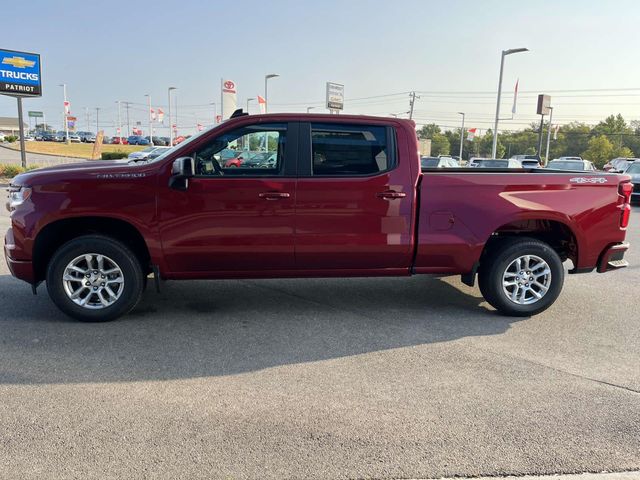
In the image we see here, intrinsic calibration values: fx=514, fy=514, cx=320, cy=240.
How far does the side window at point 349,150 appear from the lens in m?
5.02

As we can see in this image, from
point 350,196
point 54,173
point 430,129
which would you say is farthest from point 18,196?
point 430,129

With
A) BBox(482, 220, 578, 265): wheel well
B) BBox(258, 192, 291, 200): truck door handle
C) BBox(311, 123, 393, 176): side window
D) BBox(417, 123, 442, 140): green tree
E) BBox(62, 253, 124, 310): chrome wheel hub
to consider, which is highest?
BBox(417, 123, 442, 140): green tree

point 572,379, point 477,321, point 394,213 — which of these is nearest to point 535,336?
point 477,321

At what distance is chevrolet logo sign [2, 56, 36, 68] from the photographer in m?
21.9

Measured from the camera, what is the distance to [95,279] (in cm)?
492

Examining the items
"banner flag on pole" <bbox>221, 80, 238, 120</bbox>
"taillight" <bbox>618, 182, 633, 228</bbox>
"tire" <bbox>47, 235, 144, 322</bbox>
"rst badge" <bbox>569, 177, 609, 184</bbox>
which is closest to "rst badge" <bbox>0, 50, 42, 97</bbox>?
"banner flag on pole" <bbox>221, 80, 238, 120</bbox>

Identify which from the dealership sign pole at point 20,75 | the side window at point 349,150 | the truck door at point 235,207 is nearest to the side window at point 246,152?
the truck door at point 235,207

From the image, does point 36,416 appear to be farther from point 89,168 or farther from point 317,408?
point 89,168

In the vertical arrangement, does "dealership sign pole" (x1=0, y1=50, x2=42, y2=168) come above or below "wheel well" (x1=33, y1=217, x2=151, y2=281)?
above

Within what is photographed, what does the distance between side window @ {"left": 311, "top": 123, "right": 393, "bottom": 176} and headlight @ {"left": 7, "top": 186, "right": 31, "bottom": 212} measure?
2.66m

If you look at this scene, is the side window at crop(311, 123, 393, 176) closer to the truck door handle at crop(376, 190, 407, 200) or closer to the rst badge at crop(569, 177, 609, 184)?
the truck door handle at crop(376, 190, 407, 200)

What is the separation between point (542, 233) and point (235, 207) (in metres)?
3.38

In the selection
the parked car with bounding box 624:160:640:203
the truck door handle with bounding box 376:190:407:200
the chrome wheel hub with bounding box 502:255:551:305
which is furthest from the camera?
the parked car with bounding box 624:160:640:203

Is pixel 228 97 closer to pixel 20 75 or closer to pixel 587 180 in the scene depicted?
pixel 20 75
